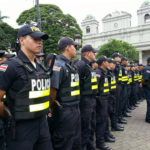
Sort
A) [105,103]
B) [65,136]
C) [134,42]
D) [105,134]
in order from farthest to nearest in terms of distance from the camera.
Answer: [134,42] < [105,134] < [105,103] < [65,136]

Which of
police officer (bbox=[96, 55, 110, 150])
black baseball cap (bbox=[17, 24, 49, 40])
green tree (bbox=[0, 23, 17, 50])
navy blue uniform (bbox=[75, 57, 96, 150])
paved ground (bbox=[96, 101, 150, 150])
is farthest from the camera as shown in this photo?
green tree (bbox=[0, 23, 17, 50])

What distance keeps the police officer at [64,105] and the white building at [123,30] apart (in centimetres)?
4058

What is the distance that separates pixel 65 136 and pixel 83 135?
0.89 m

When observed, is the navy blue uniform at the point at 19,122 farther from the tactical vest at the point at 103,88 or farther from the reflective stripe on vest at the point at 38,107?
the tactical vest at the point at 103,88

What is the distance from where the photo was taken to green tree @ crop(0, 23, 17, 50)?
17953 millimetres

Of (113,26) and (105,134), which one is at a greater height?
(113,26)

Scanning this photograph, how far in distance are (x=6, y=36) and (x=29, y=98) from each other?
18798 millimetres

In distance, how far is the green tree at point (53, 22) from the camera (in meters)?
20.5

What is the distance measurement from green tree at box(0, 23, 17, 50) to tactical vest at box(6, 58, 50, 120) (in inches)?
666

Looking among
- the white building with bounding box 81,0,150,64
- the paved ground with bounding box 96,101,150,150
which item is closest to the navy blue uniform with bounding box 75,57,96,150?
the paved ground with bounding box 96,101,150,150

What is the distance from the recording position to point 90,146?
380 centimetres

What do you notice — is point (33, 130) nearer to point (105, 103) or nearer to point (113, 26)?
point (105, 103)

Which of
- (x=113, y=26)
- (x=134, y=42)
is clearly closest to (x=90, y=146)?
(x=134, y=42)

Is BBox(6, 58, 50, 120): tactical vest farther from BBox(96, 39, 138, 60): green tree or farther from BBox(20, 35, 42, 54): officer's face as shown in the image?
BBox(96, 39, 138, 60): green tree
